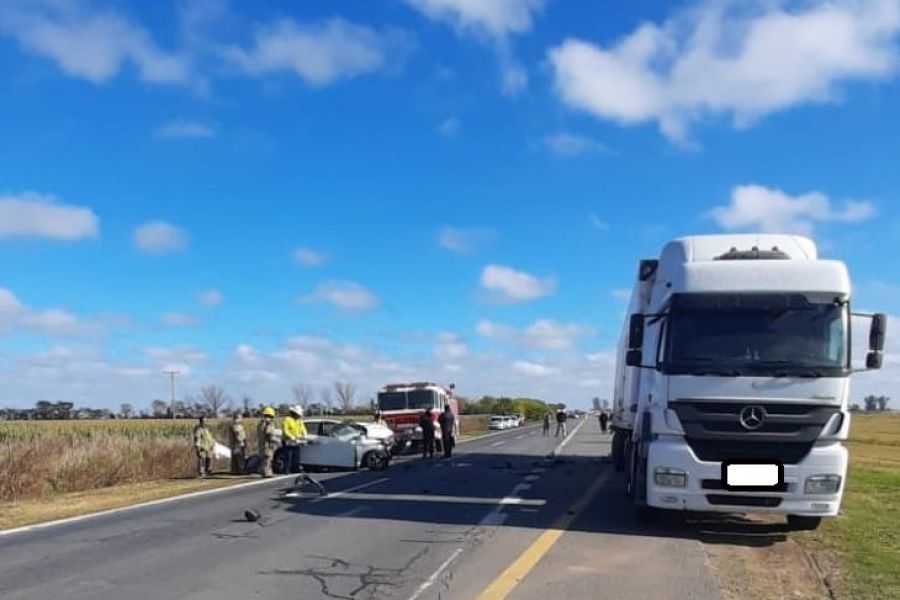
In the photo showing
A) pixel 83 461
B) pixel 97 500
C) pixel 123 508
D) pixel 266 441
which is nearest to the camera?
pixel 123 508

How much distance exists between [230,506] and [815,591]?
9.38 meters

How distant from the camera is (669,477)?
1019 centimetres

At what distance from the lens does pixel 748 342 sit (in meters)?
10.2

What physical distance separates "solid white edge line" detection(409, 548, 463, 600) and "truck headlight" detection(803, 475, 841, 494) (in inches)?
154

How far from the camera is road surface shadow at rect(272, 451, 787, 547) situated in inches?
448

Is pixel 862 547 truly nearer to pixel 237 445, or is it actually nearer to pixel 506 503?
pixel 506 503

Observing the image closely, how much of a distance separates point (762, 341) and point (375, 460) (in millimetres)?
14621

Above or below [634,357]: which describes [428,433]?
below

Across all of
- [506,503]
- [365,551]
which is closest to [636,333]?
[365,551]

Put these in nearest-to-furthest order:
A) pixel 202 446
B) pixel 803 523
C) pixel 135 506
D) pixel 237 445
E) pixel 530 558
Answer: pixel 530 558 → pixel 803 523 → pixel 135 506 → pixel 202 446 → pixel 237 445

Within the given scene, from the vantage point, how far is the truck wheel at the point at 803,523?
11.0 metres

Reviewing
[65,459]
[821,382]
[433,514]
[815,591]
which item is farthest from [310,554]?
[65,459]

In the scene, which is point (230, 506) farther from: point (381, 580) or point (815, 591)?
point (815, 591)

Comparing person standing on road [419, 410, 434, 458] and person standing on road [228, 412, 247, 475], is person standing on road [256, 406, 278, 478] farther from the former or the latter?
person standing on road [419, 410, 434, 458]
